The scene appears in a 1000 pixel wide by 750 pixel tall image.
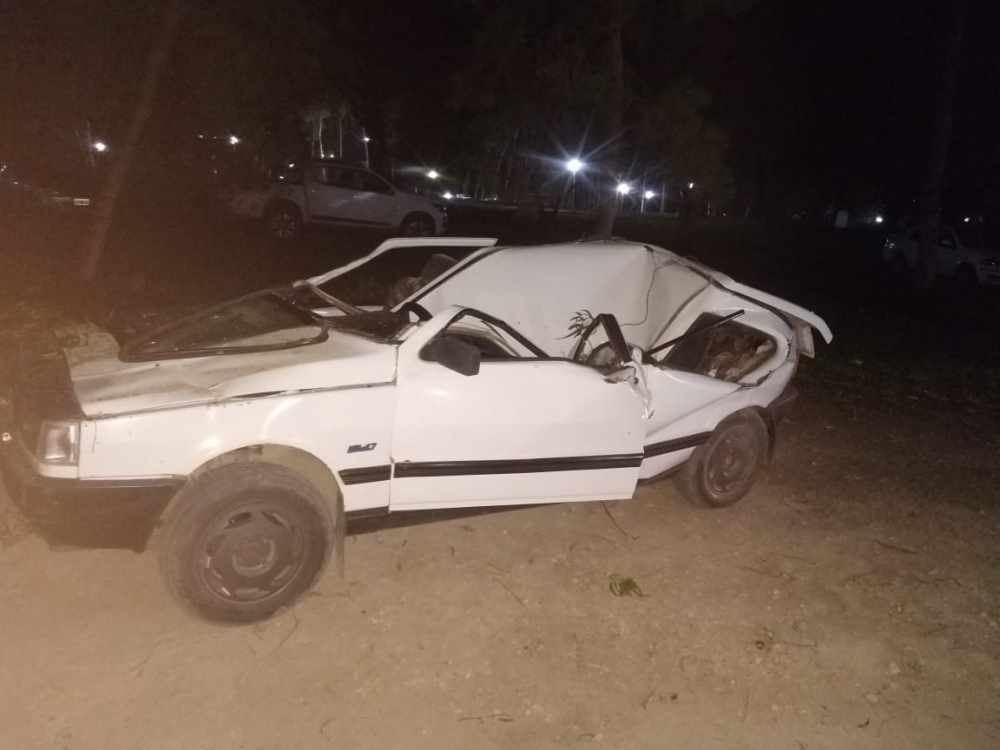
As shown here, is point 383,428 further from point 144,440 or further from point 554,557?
point 554,557

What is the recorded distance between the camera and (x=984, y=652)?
12.1 feet

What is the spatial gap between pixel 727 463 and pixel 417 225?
12.6m

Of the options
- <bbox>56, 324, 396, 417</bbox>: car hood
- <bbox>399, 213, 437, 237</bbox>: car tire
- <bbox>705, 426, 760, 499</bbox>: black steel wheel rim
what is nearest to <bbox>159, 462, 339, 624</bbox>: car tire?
Answer: <bbox>56, 324, 396, 417</bbox>: car hood

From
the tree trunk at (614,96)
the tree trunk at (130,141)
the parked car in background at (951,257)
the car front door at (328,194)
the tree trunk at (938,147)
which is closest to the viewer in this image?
the tree trunk at (130,141)

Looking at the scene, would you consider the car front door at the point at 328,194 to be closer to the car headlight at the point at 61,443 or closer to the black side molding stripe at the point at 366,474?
the black side molding stripe at the point at 366,474

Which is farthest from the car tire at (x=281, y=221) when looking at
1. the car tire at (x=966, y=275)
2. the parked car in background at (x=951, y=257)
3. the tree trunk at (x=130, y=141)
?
the car tire at (x=966, y=275)

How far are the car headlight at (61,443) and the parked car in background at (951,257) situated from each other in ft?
62.8

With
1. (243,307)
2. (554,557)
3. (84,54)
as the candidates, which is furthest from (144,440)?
(84,54)

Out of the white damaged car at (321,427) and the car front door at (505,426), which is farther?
the car front door at (505,426)

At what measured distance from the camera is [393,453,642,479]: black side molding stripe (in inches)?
144

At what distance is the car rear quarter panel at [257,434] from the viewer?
3.10 meters

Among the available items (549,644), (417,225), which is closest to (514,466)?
(549,644)

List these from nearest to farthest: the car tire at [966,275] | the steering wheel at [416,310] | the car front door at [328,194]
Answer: the steering wheel at [416,310] < the car front door at [328,194] < the car tire at [966,275]

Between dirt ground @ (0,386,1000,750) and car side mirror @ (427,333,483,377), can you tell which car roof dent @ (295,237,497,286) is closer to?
car side mirror @ (427,333,483,377)
